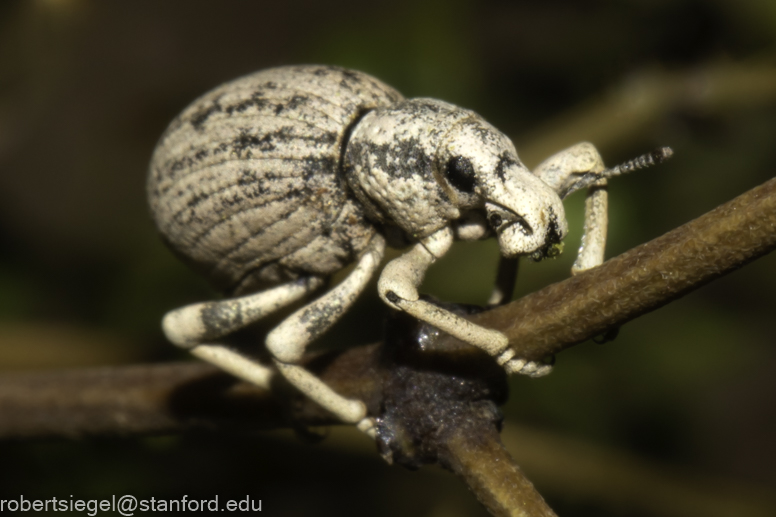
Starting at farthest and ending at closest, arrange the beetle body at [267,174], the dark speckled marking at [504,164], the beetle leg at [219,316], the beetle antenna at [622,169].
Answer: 1. the beetle leg at [219,316]
2. the beetle body at [267,174]
3. the dark speckled marking at [504,164]
4. the beetle antenna at [622,169]

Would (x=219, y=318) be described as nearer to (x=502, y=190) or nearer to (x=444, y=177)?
(x=444, y=177)

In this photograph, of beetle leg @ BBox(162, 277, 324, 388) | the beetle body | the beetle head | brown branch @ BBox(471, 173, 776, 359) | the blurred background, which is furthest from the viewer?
the blurred background

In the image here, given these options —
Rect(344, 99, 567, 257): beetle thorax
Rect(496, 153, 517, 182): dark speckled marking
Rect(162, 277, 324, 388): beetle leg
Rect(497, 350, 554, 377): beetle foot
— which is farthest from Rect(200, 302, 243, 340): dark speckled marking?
Rect(497, 350, 554, 377): beetle foot

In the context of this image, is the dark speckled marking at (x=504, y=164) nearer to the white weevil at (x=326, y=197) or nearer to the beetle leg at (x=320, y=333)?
the white weevil at (x=326, y=197)

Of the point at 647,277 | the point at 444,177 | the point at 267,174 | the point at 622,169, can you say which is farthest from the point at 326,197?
the point at 647,277

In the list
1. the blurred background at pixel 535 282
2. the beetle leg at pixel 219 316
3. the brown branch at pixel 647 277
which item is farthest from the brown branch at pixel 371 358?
the blurred background at pixel 535 282

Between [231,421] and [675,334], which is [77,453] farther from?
[675,334]

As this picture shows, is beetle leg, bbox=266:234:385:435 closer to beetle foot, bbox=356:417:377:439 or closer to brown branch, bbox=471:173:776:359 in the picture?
beetle foot, bbox=356:417:377:439
